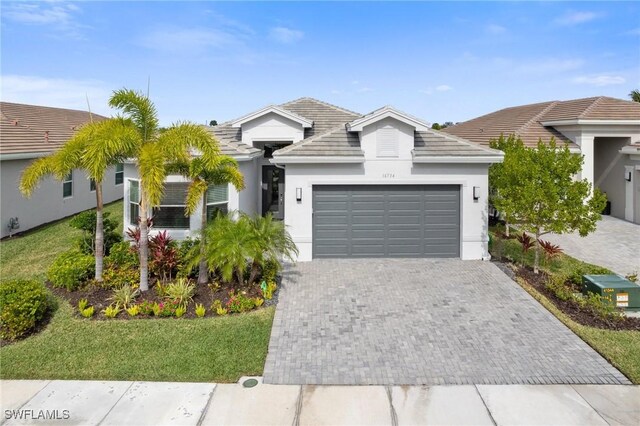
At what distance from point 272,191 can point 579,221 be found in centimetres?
1138

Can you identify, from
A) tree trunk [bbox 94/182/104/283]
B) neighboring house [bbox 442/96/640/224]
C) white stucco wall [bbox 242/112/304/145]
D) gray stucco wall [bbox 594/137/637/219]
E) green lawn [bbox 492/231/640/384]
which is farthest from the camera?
gray stucco wall [bbox 594/137/637/219]

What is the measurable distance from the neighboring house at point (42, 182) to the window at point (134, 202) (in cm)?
281

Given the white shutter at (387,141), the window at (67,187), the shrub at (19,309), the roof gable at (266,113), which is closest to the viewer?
the shrub at (19,309)

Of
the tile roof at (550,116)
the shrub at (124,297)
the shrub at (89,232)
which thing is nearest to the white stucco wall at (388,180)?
the shrub at (124,297)

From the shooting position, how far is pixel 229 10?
1439 centimetres

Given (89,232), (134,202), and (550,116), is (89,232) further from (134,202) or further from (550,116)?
(550,116)

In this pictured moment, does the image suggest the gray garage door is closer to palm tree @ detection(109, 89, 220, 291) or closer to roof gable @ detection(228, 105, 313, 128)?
roof gable @ detection(228, 105, 313, 128)

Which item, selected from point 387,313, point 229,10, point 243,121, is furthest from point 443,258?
point 229,10

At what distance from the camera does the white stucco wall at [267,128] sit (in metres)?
16.2

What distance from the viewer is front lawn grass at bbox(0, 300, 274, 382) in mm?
6688

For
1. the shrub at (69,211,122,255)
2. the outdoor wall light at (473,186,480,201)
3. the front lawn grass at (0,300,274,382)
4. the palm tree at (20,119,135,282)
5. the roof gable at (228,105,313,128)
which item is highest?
the roof gable at (228,105,313,128)

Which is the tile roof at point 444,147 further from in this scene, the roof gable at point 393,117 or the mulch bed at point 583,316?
the mulch bed at point 583,316

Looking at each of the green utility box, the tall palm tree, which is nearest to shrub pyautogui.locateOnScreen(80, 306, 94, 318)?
the tall palm tree

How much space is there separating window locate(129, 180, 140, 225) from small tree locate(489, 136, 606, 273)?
11080 millimetres
